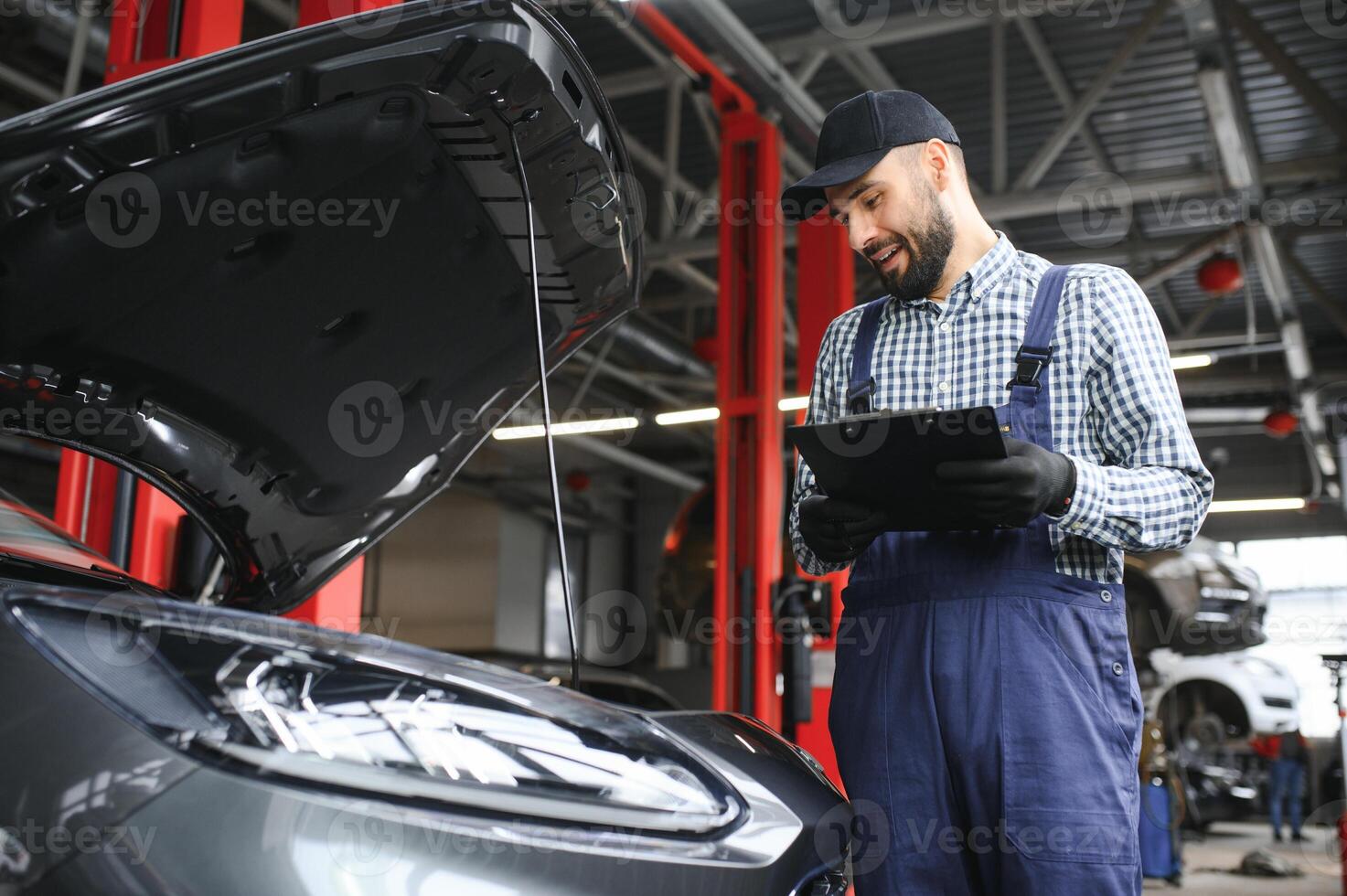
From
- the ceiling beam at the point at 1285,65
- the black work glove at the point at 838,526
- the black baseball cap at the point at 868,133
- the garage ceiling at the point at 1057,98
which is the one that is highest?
the garage ceiling at the point at 1057,98

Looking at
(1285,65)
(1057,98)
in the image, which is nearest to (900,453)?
(1285,65)

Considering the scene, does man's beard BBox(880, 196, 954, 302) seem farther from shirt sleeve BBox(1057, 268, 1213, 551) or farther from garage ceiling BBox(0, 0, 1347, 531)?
garage ceiling BBox(0, 0, 1347, 531)

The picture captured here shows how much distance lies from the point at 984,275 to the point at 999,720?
2.10ft

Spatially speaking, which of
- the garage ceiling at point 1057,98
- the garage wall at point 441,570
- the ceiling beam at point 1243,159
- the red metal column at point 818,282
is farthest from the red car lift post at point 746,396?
the garage wall at point 441,570

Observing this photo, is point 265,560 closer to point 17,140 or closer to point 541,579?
point 17,140

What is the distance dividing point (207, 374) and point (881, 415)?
94 centimetres

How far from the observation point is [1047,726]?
1.35 meters

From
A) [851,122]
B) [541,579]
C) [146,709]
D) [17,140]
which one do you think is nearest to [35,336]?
[17,140]

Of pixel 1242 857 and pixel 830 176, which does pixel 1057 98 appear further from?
pixel 830 176

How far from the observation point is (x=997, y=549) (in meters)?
1.45

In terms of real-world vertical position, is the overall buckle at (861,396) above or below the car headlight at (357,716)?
above

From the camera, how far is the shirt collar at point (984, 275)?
162cm

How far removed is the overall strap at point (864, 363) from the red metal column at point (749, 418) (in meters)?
3.89

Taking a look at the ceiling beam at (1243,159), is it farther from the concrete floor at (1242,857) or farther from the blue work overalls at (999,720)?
the blue work overalls at (999,720)
